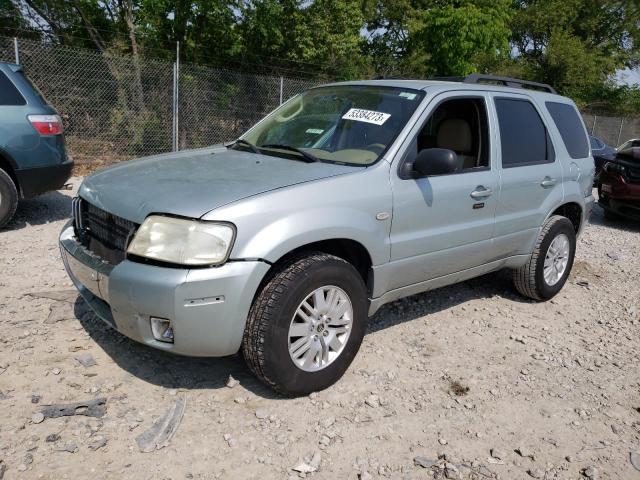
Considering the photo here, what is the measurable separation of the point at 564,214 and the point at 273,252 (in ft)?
11.7

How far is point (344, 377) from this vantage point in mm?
3584

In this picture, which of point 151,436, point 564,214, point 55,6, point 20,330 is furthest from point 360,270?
point 55,6

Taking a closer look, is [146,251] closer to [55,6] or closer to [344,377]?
[344,377]

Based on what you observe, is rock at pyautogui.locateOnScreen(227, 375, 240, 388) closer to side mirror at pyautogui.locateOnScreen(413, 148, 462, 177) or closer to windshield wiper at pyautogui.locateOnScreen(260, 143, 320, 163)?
windshield wiper at pyautogui.locateOnScreen(260, 143, 320, 163)

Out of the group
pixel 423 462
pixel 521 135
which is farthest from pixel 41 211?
pixel 423 462

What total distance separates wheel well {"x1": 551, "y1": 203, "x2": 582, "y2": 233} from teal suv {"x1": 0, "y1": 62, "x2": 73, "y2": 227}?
5.30m

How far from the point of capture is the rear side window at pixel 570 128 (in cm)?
509

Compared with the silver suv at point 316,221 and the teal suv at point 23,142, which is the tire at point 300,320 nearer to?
the silver suv at point 316,221

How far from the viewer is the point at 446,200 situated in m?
3.84

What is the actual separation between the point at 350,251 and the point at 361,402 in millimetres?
897

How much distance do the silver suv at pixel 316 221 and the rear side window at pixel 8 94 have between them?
3135 millimetres

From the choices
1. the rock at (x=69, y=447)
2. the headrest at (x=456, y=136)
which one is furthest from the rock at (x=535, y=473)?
the headrest at (x=456, y=136)

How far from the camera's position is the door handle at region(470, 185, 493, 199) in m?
4.04

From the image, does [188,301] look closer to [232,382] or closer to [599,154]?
[232,382]
